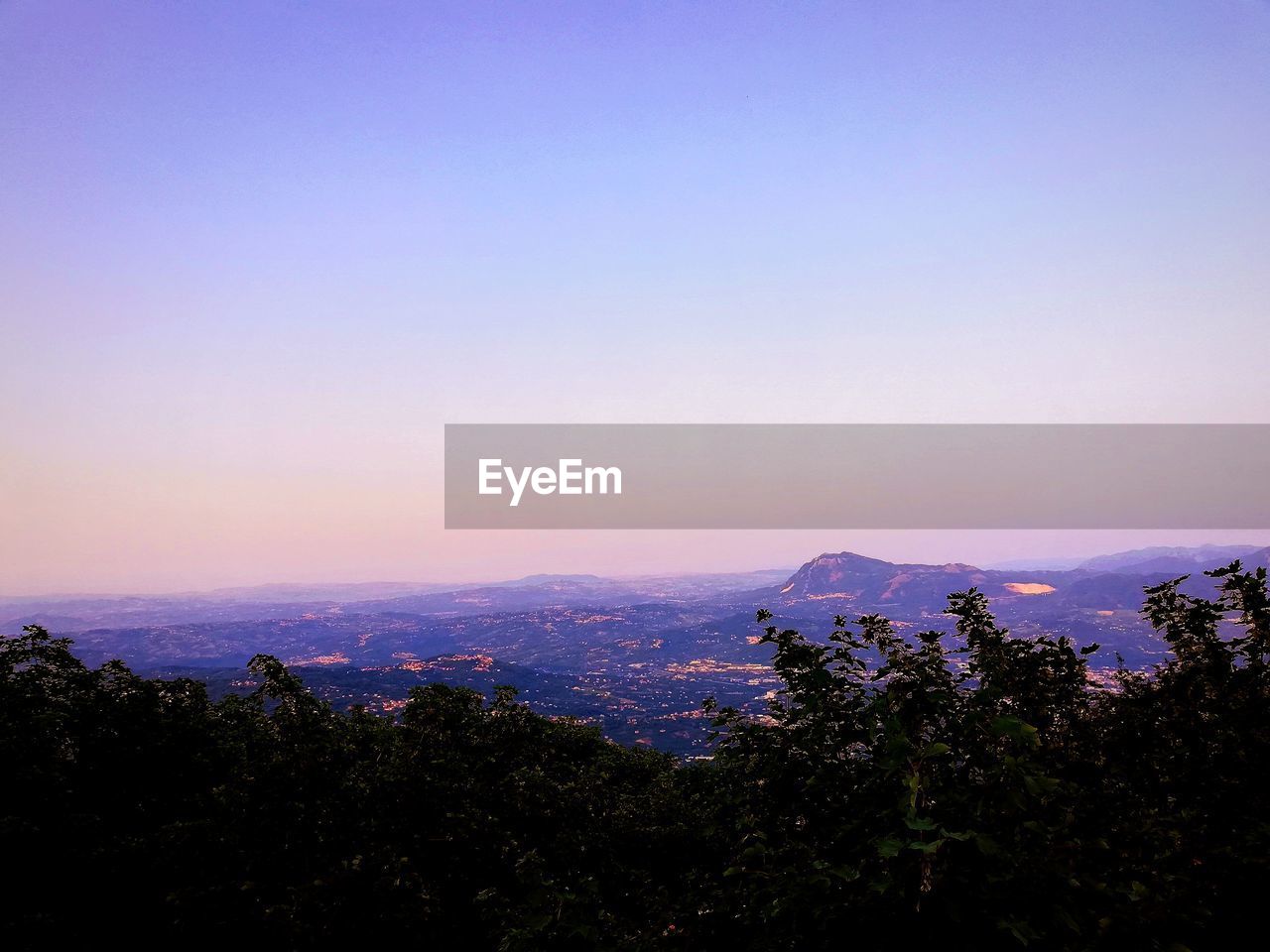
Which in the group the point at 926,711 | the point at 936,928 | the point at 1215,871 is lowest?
the point at 1215,871

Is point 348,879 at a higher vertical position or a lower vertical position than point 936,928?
lower

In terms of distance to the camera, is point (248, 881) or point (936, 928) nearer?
point (936, 928)

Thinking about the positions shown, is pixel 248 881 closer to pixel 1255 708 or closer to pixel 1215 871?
pixel 1215 871

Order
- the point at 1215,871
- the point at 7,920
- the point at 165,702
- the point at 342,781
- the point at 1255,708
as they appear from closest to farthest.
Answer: the point at 1215,871 → the point at 7,920 → the point at 1255,708 → the point at 342,781 → the point at 165,702

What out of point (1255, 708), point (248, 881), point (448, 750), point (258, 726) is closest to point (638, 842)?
point (448, 750)

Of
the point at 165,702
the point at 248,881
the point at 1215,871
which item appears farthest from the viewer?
the point at 165,702

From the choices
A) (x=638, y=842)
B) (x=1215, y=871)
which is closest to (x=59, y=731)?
(x=638, y=842)

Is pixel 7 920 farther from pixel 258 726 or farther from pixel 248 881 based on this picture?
pixel 258 726
